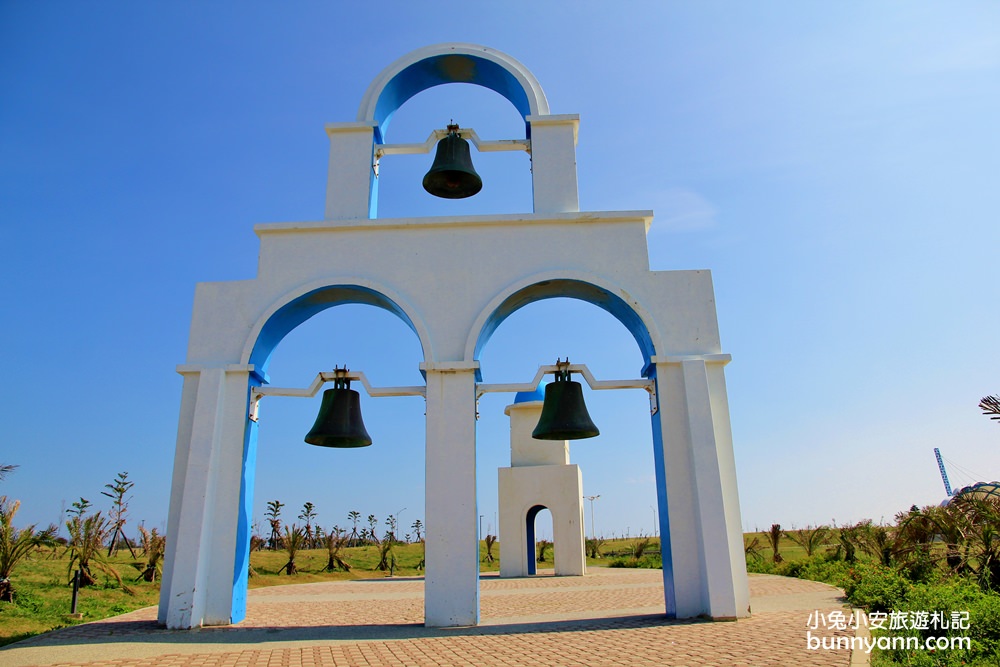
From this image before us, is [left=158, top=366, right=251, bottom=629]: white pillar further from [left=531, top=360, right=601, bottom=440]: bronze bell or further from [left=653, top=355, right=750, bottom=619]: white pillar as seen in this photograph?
[left=653, top=355, right=750, bottom=619]: white pillar

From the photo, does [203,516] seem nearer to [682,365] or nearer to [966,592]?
[682,365]

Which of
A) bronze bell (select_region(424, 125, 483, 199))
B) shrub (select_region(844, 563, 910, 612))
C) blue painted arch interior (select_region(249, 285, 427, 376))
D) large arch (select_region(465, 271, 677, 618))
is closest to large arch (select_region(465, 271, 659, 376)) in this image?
large arch (select_region(465, 271, 677, 618))

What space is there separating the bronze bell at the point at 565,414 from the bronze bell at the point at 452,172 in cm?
280

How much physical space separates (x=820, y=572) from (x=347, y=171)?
10703 mm

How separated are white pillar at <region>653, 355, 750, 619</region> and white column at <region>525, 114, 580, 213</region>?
2.39 meters

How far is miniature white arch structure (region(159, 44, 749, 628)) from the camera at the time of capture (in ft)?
22.8

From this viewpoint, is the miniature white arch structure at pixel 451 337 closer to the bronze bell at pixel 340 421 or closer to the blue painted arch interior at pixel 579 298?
the blue painted arch interior at pixel 579 298

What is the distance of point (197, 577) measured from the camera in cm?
686

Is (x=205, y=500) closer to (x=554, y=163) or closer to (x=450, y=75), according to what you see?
(x=554, y=163)

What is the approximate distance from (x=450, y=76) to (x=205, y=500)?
244 inches

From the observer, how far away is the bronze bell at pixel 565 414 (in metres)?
7.35

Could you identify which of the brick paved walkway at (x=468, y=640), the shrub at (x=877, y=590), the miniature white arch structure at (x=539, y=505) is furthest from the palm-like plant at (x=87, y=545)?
the shrub at (x=877, y=590)

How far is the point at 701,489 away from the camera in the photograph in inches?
275

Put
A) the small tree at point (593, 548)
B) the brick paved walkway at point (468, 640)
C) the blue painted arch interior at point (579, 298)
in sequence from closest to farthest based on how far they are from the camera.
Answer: the brick paved walkway at point (468, 640) < the blue painted arch interior at point (579, 298) < the small tree at point (593, 548)
